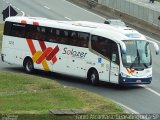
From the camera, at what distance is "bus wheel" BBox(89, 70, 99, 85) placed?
2948cm

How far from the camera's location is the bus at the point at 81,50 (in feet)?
94.6

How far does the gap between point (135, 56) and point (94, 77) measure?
7.89 ft

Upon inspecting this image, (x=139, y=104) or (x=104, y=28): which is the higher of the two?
(x=104, y=28)

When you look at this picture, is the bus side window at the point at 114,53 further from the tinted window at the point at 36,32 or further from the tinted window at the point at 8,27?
the tinted window at the point at 8,27

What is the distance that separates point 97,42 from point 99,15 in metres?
37.0

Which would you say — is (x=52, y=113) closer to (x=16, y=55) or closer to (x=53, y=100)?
(x=53, y=100)

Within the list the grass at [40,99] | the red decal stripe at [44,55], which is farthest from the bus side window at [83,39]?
the grass at [40,99]

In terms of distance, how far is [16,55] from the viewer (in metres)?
34.0

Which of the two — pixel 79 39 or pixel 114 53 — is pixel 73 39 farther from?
pixel 114 53

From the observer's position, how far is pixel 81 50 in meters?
30.5

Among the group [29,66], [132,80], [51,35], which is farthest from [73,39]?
[132,80]

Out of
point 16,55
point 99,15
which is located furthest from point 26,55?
point 99,15

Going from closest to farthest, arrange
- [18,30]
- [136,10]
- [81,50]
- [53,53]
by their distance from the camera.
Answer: [81,50], [53,53], [18,30], [136,10]

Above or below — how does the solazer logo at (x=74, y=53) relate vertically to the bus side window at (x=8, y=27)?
below
